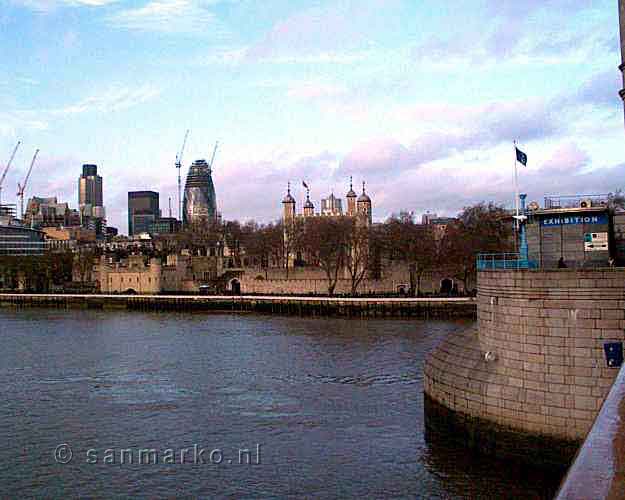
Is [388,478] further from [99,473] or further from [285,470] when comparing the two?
[99,473]

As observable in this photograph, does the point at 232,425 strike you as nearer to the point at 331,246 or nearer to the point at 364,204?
the point at 331,246

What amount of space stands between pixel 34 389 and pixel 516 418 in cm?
2003

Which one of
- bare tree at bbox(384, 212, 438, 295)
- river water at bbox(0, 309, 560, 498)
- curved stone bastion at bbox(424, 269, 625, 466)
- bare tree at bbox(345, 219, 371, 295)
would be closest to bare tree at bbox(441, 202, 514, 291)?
bare tree at bbox(384, 212, 438, 295)

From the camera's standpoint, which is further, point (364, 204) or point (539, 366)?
point (364, 204)

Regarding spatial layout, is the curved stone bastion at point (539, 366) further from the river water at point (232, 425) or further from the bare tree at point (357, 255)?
the bare tree at point (357, 255)

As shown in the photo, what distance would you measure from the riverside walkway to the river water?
19242mm

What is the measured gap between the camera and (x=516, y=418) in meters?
17.5

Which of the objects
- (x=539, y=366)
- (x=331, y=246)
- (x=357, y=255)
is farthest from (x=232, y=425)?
(x=357, y=255)

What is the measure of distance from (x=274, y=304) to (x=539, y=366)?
54.1 m

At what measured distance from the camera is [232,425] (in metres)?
22.6

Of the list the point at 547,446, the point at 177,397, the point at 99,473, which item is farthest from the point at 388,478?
the point at 177,397

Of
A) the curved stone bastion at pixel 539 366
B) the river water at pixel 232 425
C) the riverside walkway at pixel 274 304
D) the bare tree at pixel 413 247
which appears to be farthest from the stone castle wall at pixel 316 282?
the curved stone bastion at pixel 539 366

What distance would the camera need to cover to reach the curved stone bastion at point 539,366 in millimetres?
16609

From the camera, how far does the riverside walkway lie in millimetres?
61594
